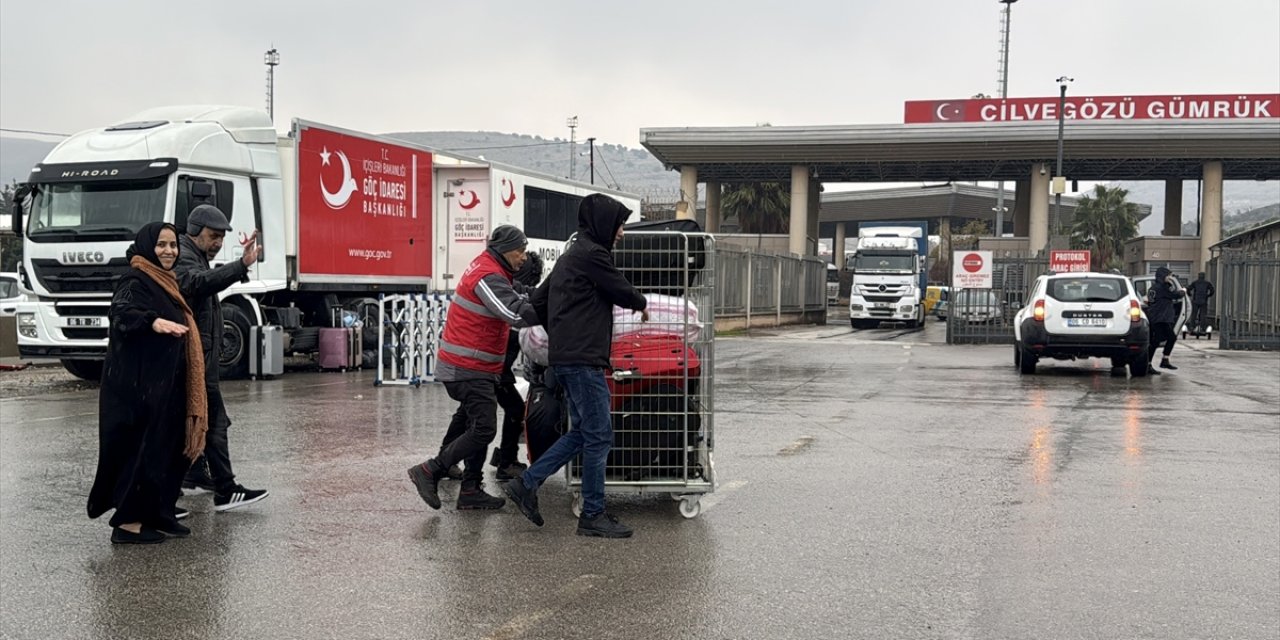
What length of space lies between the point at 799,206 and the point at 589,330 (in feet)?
140

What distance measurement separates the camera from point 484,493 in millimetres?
7285

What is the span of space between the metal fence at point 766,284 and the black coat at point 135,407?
81.6 ft

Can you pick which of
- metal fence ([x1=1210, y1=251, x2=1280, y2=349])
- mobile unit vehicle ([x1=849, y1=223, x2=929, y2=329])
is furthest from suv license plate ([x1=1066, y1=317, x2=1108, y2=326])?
mobile unit vehicle ([x1=849, y1=223, x2=929, y2=329])

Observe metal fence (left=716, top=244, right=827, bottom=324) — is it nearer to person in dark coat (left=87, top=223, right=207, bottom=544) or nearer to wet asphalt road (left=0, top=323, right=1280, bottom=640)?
wet asphalt road (left=0, top=323, right=1280, bottom=640)

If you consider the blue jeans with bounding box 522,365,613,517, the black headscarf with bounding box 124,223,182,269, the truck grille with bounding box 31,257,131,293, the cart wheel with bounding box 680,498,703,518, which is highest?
the black headscarf with bounding box 124,223,182,269

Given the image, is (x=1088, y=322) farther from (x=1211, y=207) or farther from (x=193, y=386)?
(x=1211, y=207)

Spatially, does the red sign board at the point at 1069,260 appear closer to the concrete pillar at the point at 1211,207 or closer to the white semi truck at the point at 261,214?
the white semi truck at the point at 261,214

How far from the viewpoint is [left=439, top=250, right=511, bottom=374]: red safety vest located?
6973 mm

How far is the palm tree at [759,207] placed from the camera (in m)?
60.9

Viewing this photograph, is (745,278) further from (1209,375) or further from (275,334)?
(275,334)

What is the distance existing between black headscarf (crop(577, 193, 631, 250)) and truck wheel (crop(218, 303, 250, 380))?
1101 centimetres

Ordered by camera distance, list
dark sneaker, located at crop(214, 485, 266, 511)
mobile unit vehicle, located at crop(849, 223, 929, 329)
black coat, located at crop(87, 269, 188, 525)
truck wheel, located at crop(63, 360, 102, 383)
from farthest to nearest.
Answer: mobile unit vehicle, located at crop(849, 223, 929, 329) → truck wheel, located at crop(63, 360, 102, 383) → dark sneaker, located at crop(214, 485, 266, 511) → black coat, located at crop(87, 269, 188, 525)

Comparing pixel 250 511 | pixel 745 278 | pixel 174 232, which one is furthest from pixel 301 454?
pixel 745 278

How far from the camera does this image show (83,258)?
15078 millimetres
